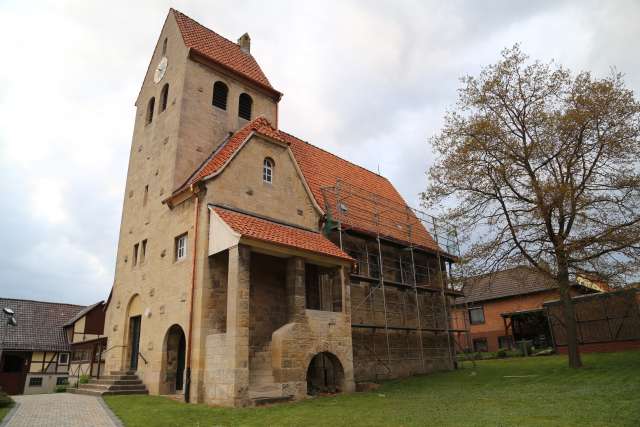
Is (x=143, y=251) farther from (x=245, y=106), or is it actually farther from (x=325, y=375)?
(x=325, y=375)

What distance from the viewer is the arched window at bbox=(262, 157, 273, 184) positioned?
55.0 feet

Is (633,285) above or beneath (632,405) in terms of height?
above

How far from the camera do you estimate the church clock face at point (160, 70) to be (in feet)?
66.8

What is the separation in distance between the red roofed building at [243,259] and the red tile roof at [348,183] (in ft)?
0.42

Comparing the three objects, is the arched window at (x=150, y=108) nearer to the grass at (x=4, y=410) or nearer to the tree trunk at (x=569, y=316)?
the grass at (x=4, y=410)

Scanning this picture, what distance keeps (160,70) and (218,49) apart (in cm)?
290

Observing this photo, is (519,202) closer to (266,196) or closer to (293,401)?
(266,196)

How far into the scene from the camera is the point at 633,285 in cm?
1561

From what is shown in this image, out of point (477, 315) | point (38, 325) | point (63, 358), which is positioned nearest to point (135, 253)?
point (63, 358)

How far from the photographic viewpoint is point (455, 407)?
390 inches

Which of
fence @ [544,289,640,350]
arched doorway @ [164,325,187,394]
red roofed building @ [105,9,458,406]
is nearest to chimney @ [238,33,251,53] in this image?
red roofed building @ [105,9,458,406]

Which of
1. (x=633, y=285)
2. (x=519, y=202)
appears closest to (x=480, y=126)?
(x=519, y=202)

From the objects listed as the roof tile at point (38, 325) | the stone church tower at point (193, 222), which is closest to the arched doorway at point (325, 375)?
the stone church tower at point (193, 222)

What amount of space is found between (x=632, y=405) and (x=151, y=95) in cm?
2100
